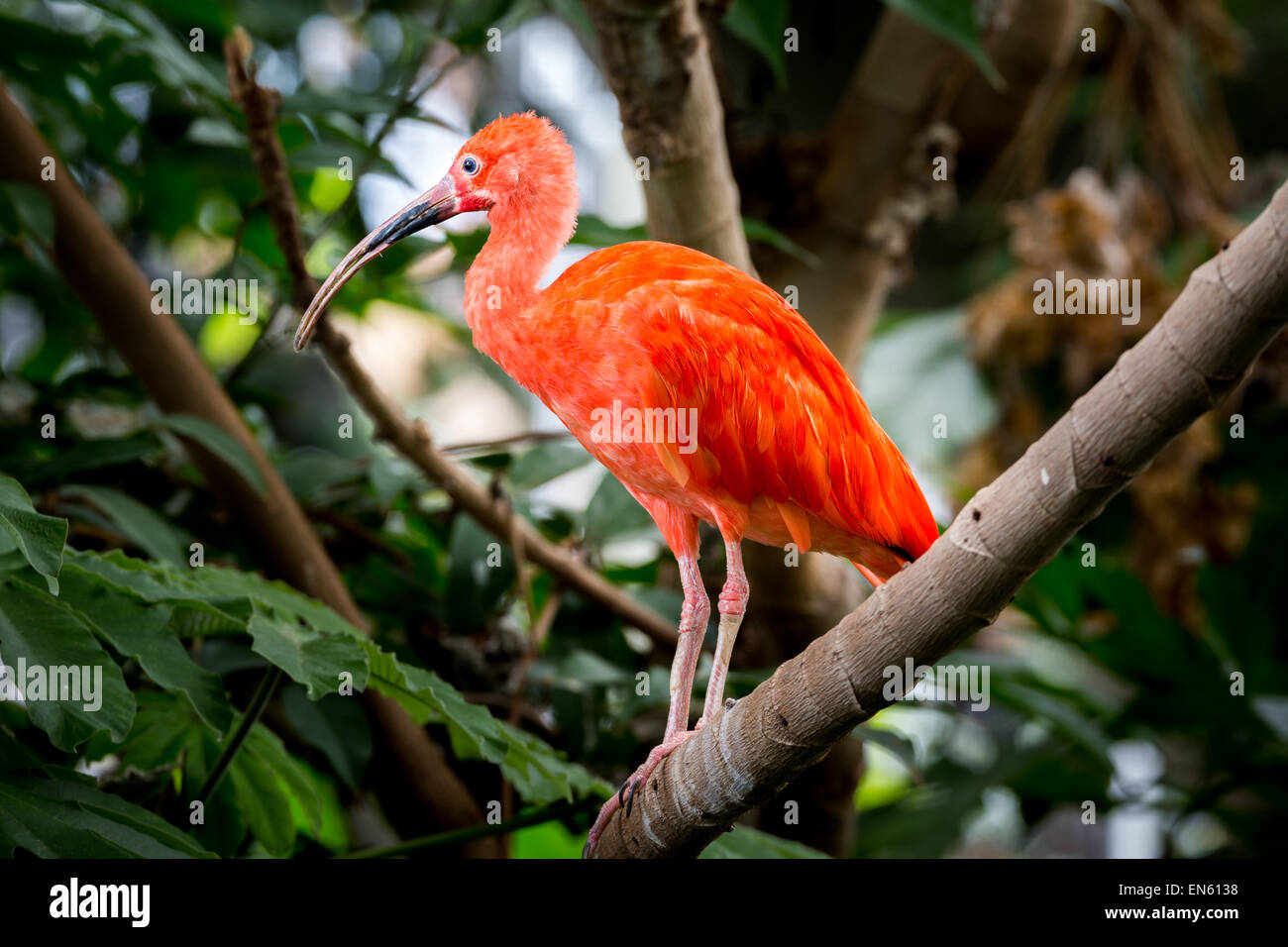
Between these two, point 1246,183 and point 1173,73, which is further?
point 1246,183

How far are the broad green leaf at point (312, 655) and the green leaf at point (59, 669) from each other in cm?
16

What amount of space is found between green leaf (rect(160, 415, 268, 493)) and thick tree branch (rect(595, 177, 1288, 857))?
99cm

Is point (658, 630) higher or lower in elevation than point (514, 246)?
lower

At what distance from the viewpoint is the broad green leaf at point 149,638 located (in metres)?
1.35

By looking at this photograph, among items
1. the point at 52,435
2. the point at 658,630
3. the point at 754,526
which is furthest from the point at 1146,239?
the point at 52,435

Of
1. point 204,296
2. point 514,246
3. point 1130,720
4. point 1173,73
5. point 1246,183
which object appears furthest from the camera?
point 1246,183

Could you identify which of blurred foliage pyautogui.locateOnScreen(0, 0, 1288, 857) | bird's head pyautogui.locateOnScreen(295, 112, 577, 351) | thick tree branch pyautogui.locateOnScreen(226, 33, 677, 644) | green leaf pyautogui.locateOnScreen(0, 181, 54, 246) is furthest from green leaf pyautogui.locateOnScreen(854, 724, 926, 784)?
green leaf pyautogui.locateOnScreen(0, 181, 54, 246)

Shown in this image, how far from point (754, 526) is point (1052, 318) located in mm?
2184

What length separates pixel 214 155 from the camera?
106 inches

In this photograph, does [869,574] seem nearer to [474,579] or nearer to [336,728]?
[474,579]

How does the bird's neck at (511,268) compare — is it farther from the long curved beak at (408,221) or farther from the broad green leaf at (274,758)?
the broad green leaf at (274,758)

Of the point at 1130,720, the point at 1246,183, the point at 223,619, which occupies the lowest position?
the point at 1130,720

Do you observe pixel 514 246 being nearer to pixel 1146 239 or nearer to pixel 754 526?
pixel 754 526

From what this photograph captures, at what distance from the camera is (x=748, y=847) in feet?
5.37
